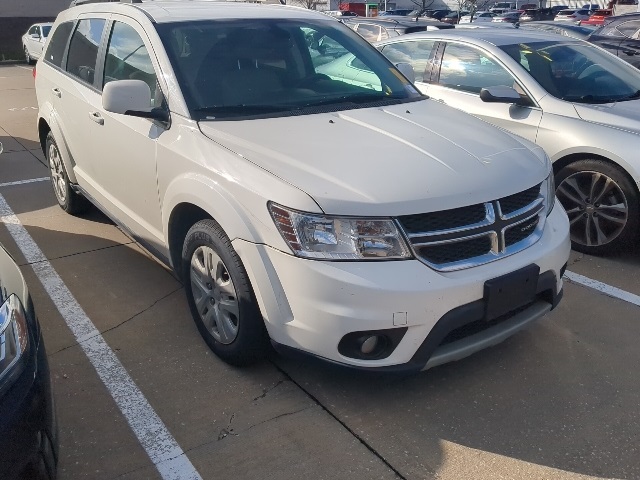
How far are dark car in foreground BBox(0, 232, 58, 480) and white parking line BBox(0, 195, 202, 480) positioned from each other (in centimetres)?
62

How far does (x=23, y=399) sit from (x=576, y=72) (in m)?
5.01

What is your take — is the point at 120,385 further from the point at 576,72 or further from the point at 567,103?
the point at 576,72

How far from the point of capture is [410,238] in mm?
2830

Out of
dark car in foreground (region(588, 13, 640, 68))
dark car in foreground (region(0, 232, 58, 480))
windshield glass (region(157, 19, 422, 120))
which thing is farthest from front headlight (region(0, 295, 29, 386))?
dark car in foreground (region(588, 13, 640, 68))

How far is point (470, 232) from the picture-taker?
2949mm

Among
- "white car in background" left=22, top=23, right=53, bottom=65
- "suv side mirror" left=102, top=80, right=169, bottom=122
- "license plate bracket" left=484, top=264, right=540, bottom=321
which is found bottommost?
"white car in background" left=22, top=23, right=53, bottom=65

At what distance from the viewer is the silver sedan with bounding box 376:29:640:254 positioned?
4820mm

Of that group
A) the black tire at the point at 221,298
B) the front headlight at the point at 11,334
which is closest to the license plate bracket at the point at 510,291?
the black tire at the point at 221,298

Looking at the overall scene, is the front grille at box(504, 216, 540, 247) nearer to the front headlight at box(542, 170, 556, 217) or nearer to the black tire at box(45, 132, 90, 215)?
the front headlight at box(542, 170, 556, 217)

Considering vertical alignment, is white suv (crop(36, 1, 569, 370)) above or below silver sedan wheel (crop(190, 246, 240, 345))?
above

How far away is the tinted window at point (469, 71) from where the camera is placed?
5.56 meters

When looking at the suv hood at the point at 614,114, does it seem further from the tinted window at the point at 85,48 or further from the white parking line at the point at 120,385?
the white parking line at the point at 120,385

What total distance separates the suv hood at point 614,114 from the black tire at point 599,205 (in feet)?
0.96

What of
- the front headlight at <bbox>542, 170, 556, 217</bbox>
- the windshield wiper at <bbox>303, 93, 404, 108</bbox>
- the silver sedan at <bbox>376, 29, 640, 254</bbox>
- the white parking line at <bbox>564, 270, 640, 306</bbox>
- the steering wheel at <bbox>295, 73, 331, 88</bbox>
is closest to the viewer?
the front headlight at <bbox>542, 170, 556, 217</bbox>
